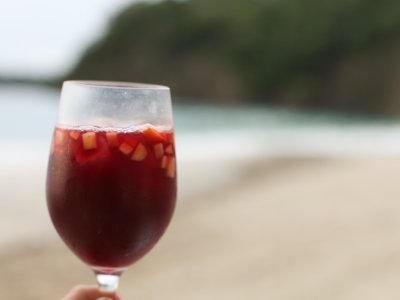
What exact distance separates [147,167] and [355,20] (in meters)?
23.4

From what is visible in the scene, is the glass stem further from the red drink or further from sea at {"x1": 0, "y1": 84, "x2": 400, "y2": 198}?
sea at {"x1": 0, "y1": 84, "x2": 400, "y2": 198}

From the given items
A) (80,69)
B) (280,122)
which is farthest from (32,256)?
(80,69)

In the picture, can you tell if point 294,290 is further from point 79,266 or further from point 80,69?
point 80,69

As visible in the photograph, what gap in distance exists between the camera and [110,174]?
1.03m

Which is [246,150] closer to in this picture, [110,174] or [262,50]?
[110,174]

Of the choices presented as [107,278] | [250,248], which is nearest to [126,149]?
[107,278]

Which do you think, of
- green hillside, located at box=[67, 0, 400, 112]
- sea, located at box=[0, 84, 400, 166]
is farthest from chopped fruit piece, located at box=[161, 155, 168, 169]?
green hillside, located at box=[67, 0, 400, 112]

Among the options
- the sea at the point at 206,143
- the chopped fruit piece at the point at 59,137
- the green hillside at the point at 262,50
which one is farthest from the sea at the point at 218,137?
the green hillside at the point at 262,50

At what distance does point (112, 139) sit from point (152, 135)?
6cm

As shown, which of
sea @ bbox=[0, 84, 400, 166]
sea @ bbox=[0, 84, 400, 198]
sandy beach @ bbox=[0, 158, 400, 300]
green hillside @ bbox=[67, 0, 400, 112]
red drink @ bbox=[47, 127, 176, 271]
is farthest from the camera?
green hillside @ bbox=[67, 0, 400, 112]

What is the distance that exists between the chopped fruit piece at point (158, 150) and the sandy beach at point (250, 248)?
1971mm

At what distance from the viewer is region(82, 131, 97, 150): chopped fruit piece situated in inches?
40.9

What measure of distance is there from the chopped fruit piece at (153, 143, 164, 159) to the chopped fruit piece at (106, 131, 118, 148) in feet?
0.17

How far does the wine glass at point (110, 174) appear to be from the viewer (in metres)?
1.03
